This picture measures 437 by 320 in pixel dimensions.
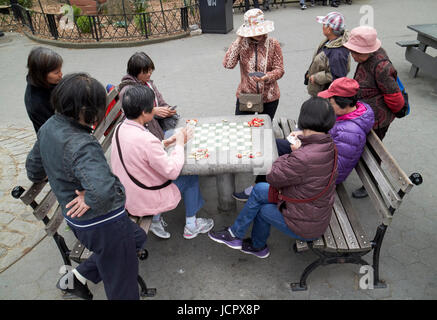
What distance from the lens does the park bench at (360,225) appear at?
246 centimetres

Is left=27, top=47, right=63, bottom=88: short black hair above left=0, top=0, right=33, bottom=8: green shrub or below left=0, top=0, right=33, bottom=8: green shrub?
above

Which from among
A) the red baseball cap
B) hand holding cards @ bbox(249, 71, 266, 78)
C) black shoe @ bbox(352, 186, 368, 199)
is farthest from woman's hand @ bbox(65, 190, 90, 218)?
black shoe @ bbox(352, 186, 368, 199)

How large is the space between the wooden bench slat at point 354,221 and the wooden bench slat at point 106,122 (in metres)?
2.50

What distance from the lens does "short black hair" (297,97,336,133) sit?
233 cm

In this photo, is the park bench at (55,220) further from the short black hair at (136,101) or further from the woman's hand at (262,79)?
the woman's hand at (262,79)

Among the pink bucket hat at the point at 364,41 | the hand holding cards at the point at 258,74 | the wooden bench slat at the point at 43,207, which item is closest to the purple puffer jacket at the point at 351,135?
the pink bucket hat at the point at 364,41

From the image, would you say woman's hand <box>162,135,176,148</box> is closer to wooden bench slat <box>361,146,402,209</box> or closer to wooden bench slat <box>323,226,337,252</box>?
wooden bench slat <box>323,226,337,252</box>

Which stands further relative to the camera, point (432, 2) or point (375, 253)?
point (432, 2)

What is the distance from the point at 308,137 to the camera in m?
2.35

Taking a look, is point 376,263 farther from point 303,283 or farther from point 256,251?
Answer: point 256,251

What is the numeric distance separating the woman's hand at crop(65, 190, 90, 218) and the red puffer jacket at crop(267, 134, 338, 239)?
1311mm

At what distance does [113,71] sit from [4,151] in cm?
349

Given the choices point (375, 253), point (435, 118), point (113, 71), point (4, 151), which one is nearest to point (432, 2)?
point (435, 118)
